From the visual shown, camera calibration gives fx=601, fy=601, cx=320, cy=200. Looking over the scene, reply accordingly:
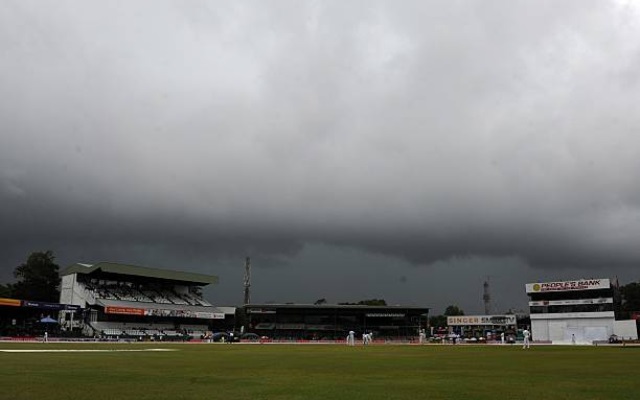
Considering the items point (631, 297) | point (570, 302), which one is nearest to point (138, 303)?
point (570, 302)

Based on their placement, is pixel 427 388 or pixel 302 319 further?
pixel 302 319

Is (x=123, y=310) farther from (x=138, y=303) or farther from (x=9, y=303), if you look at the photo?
(x=9, y=303)

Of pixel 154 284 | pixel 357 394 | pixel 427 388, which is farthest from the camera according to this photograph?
pixel 154 284

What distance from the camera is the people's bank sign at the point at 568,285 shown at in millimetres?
101869

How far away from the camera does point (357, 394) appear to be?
42.2 feet

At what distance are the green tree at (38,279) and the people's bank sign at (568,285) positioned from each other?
90.1 metres

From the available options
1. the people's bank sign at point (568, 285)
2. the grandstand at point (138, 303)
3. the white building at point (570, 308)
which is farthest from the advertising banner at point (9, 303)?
the people's bank sign at point (568, 285)

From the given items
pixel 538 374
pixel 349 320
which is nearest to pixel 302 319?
pixel 349 320

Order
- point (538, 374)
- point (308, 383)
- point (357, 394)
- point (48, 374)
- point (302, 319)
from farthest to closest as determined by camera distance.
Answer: point (302, 319) < point (538, 374) < point (48, 374) < point (308, 383) < point (357, 394)

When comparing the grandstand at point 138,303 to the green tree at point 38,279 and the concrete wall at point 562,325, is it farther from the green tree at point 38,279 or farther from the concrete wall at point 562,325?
the concrete wall at point 562,325

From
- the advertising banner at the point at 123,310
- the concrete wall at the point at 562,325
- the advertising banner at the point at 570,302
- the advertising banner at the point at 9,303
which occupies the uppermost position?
the advertising banner at the point at 570,302

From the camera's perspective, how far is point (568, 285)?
105 m

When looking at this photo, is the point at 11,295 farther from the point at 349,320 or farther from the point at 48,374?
the point at 48,374

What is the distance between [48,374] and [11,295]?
109968mm
